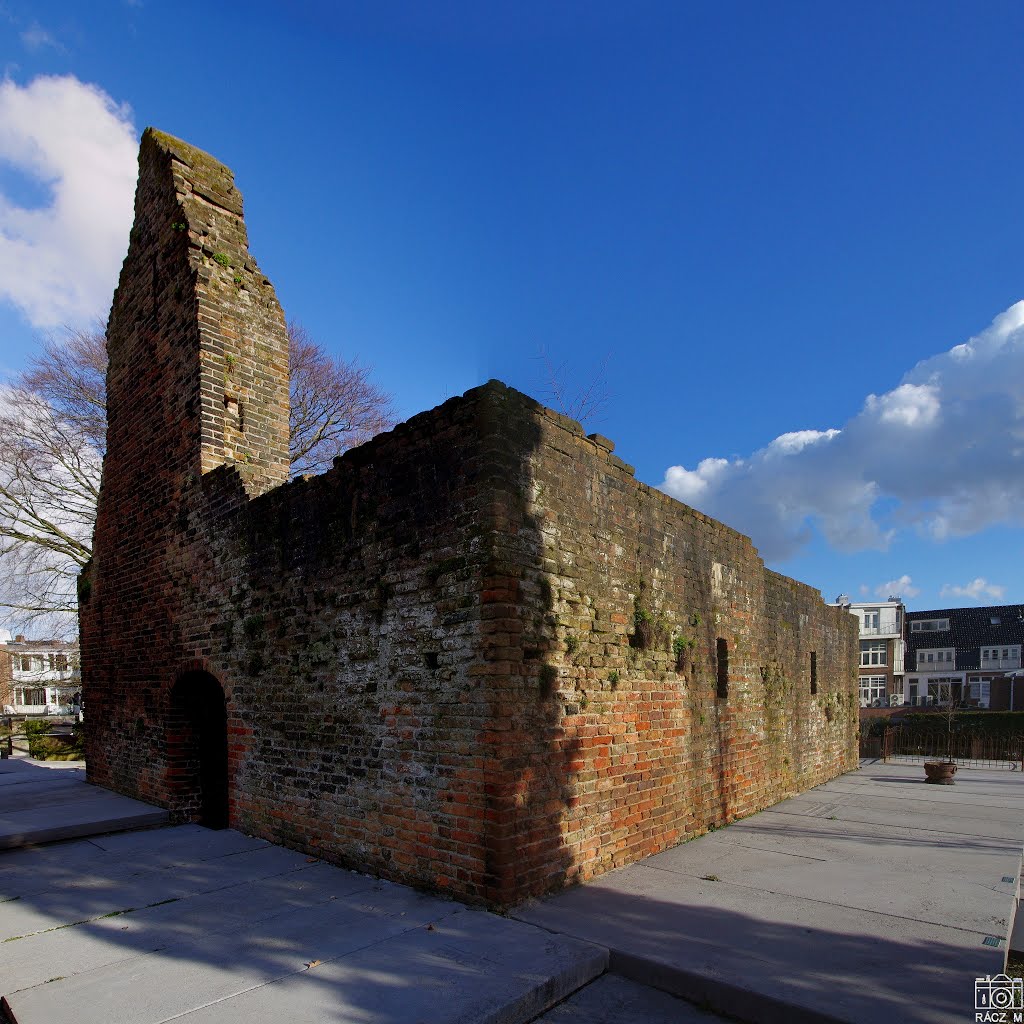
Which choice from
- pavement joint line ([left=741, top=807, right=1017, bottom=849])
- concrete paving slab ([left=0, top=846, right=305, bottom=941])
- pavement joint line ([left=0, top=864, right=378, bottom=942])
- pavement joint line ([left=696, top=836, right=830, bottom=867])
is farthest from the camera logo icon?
concrete paving slab ([left=0, top=846, right=305, bottom=941])

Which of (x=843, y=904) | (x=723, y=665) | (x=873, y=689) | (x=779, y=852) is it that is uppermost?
(x=723, y=665)

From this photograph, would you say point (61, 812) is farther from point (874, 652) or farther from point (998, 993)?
point (874, 652)

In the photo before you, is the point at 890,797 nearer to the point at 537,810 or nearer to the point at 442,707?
the point at 537,810

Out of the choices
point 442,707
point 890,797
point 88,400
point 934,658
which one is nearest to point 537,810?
point 442,707

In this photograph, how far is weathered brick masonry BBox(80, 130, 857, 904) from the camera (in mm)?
5188

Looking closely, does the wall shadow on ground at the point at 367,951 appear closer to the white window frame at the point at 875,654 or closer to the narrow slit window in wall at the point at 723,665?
the narrow slit window in wall at the point at 723,665

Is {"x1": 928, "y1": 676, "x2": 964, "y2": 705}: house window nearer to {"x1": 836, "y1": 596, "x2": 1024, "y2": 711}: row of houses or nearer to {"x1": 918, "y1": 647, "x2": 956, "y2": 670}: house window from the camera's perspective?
{"x1": 836, "y1": 596, "x2": 1024, "y2": 711}: row of houses

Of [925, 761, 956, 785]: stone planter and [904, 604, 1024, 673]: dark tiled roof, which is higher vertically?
[925, 761, 956, 785]: stone planter

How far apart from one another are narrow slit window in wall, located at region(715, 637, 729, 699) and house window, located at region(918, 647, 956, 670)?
194 feet

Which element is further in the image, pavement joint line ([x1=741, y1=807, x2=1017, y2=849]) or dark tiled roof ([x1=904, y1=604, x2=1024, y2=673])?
dark tiled roof ([x1=904, y1=604, x2=1024, y2=673])

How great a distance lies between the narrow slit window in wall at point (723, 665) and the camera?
331 inches

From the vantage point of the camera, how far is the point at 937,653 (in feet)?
190

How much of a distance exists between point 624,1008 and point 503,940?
0.85 meters

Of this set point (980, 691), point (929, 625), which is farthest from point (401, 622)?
point (929, 625)
